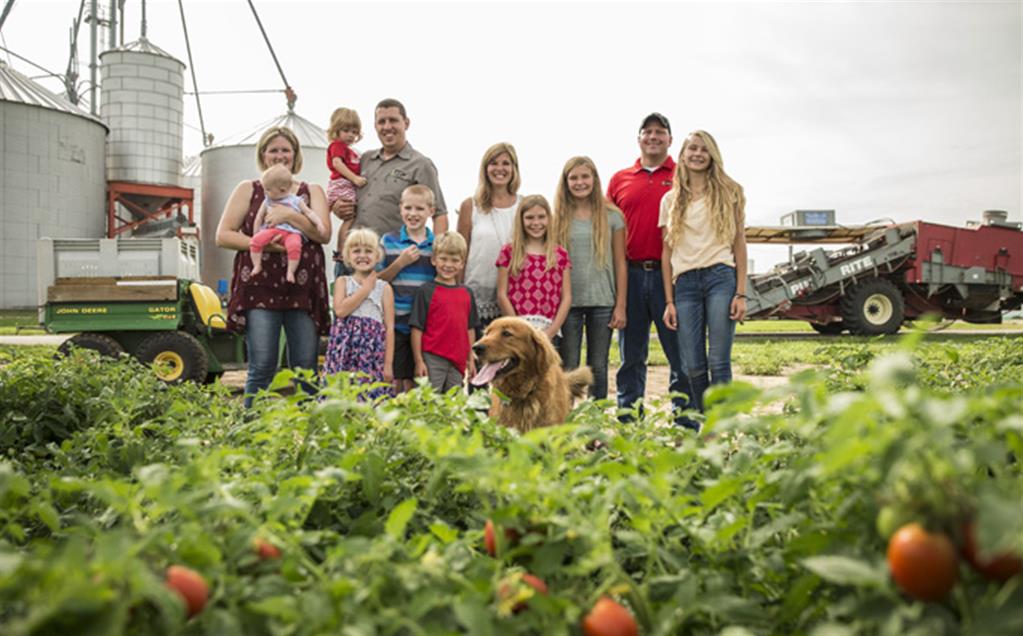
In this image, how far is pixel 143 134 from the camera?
2566 centimetres

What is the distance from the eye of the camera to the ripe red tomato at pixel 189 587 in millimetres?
754

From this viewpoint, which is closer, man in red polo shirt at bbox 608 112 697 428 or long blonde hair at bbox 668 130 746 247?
long blonde hair at bbox 668 130 746 247

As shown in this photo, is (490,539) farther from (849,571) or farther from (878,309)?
(878,309)

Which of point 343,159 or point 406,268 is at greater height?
point 343,159

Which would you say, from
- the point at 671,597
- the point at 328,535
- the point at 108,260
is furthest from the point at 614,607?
the point at 108,260

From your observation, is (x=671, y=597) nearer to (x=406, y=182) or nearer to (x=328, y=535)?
(x=328, y=535)

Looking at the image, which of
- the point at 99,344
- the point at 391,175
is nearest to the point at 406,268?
the point at 391,175

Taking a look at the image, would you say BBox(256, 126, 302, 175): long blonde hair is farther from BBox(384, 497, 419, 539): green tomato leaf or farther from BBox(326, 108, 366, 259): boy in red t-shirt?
BBox(384, 497, 419, 539): green tomato leaf

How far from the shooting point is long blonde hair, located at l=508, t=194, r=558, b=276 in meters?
4.61

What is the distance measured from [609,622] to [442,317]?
12.4 ft

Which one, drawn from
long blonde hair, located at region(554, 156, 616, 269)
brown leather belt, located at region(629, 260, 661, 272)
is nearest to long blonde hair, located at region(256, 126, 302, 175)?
long blonde hair, located at region(554, 156, 616, 269)

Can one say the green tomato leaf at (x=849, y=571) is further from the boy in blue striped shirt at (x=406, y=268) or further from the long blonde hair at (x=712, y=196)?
the boy in blue striped shirt at (x=406, y=268)

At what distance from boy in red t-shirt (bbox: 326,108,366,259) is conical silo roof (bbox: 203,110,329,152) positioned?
19.6 m

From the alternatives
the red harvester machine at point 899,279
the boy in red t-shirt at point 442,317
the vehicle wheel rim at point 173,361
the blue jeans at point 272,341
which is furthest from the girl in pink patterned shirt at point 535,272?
the red harvester machine at point 899,279
